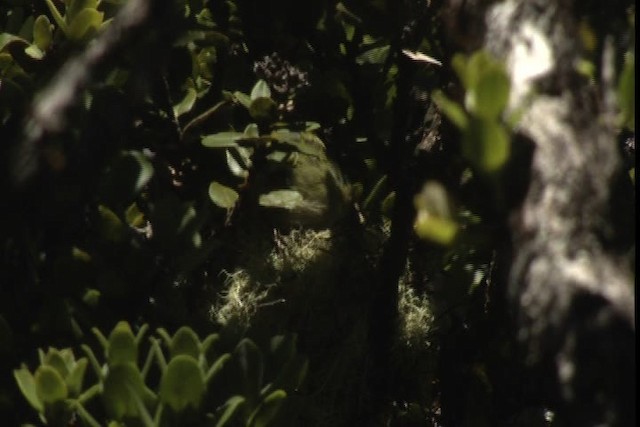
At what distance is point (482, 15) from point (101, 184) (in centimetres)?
74

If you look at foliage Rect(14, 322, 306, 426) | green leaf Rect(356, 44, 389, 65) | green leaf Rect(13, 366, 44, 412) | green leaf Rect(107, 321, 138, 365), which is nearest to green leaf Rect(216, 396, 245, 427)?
foliage Rect(14, 322, 306, 426)

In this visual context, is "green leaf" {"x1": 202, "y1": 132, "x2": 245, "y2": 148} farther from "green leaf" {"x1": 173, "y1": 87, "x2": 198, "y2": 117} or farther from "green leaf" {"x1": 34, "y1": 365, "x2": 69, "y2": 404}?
"green leaf" {"x1": 34, "y1": 365, "x2": 69, "y2": 404}

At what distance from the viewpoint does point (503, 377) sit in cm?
171

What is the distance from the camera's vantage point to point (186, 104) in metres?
1.73

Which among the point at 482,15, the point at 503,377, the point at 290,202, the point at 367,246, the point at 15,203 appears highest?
the point at 482,15

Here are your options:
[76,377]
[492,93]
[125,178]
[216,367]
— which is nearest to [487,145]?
[492,93]

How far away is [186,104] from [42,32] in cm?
Result: 26

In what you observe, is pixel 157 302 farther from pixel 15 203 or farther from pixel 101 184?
pixel 15 203

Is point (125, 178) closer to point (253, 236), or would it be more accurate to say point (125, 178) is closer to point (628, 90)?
point (253, 236)

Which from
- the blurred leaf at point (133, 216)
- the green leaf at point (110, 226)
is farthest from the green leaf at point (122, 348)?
the blurred leaf at point (133, 216)

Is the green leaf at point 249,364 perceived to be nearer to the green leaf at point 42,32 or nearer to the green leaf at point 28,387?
the green leaf at point 28,387

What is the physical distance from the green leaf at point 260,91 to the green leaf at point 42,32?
0.35 m

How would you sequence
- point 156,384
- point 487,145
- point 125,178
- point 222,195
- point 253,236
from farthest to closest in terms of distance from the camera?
point 253,236 < point 222,195 < point 125,178 < point 156,384 < point 487,145

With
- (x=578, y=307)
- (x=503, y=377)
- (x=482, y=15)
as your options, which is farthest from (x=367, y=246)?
(x=578, y=307)
